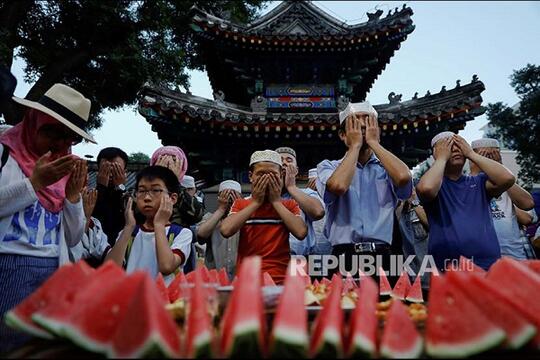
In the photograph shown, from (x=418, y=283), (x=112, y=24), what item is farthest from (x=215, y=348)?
(x=112, y=24)

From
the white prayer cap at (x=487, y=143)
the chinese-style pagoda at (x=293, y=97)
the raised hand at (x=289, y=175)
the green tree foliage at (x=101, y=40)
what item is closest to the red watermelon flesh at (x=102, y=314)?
the raised hand at (x=289, y=175)

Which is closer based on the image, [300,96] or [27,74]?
[300,96]

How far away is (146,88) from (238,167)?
2467mm

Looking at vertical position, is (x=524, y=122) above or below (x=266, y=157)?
above

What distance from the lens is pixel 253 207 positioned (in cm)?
283

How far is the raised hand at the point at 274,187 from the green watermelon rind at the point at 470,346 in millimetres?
1946

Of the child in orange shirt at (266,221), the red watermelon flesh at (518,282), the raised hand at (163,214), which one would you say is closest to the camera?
the red watermelon flesh at (518,282)

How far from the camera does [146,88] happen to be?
746 centimetres

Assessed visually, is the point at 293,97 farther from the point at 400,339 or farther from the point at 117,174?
the point at 400,339

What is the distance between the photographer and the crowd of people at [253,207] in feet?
7.02

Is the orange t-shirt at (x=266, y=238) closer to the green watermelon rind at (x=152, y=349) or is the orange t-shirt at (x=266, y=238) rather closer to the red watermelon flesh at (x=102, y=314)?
the red watermelon flesh at (x=102, y=314)

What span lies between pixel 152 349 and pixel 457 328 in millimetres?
785

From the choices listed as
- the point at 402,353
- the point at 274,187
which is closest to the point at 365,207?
the point at 274,187

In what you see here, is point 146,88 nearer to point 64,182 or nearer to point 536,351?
point 64,182
